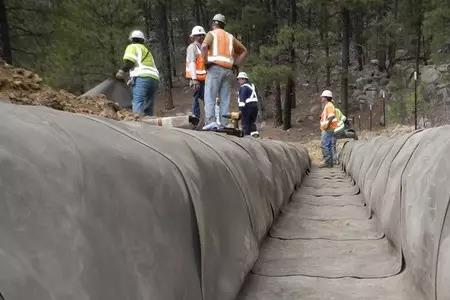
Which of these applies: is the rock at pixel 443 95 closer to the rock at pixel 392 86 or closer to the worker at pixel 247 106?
the rock at pixel 392 86

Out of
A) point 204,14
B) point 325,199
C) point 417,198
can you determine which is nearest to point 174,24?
point 204,14

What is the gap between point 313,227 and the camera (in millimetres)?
Result: 3227

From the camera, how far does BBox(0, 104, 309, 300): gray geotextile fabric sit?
2.59ft

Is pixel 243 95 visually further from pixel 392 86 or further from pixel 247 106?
pixel 392 86

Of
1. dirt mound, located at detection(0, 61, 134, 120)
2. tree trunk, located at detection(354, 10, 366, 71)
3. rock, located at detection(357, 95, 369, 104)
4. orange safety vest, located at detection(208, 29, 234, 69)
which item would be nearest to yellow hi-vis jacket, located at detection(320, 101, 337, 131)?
orange safety vest, located at detection(208, 29, 234, 69)

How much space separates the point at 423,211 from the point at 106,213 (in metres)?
1.11

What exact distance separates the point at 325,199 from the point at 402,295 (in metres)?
2.91

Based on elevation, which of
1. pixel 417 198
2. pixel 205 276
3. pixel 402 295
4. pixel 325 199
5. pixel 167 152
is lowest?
pixel 325 199

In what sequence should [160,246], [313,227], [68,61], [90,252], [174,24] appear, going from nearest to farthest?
[90,252]
[160,246]
[313,227]
[68,61]
[174,24]

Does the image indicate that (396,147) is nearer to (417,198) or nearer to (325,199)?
(417,198)

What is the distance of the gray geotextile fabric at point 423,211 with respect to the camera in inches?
56.6

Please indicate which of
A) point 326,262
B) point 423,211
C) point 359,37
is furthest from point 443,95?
point 423,211

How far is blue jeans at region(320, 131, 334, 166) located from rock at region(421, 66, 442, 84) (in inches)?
394

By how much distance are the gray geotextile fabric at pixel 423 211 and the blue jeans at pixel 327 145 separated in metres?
6.84
